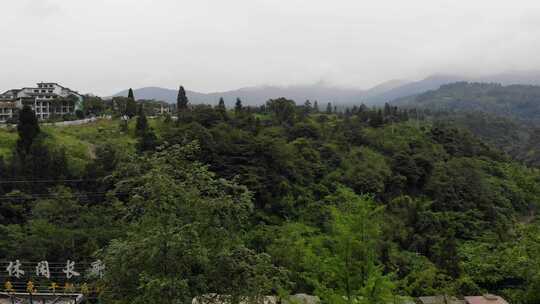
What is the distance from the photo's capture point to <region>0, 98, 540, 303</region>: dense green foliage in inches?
303

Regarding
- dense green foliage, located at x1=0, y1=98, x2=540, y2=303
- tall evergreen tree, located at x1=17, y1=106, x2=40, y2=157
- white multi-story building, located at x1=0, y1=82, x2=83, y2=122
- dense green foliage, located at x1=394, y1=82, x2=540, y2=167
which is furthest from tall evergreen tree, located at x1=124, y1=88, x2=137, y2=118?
dense green foliage, located at x1=394, y1=82, x2=540, y2=167

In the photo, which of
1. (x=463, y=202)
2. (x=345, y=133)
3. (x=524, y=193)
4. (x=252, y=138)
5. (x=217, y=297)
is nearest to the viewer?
(x=217, y=297)

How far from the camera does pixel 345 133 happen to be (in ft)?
121

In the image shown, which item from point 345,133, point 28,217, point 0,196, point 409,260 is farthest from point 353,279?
point 345,133

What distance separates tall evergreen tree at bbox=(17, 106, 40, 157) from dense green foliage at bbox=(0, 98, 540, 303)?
1.27 metres

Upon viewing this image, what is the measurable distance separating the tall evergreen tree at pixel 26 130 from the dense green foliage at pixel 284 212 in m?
1.27

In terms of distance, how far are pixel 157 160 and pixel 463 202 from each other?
85.1 ft

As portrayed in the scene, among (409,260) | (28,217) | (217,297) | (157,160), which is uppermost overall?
(157,160)

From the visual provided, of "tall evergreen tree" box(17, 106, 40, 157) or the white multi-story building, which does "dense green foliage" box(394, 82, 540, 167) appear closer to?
the white multi-story building

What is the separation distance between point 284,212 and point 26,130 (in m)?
16.0

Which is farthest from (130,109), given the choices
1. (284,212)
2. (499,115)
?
(499,115)

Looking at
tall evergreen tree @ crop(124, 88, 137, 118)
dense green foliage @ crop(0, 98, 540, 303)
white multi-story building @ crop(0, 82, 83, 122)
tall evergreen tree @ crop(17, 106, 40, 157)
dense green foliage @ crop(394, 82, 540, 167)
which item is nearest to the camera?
dense green foliage @ crop(0, 98, 540, 303)

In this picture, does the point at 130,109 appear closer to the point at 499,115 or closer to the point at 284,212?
the point at 284,212

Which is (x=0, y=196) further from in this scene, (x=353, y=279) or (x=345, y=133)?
(x=345, y=133)
